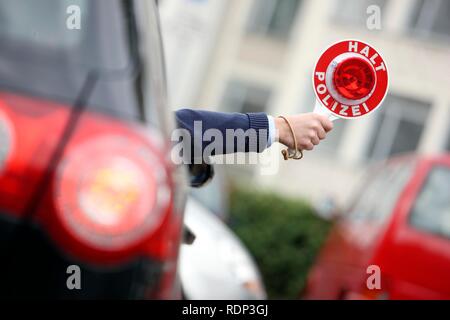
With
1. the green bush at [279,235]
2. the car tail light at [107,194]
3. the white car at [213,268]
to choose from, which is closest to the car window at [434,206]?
the white car at [213,268]

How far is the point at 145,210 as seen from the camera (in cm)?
163

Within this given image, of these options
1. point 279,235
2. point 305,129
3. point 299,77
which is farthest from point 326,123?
point 299,77

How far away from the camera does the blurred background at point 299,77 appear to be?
788 inches

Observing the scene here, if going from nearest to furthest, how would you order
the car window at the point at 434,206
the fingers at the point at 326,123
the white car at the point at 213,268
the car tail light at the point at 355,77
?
the car tail light at the point at 355,77 < the fingers at the point at 326,123 < the white car at the point at 213,268 < the car window at the point at 434,206

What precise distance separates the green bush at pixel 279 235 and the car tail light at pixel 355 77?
33.4 ft

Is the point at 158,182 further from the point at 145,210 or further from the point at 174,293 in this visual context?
the point at 174,293

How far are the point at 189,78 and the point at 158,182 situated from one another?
2119 centimetres

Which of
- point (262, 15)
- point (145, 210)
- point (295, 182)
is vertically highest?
point (262, 15)

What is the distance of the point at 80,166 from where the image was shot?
1.61m

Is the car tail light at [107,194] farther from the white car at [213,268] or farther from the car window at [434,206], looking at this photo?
the car window at [434,206]

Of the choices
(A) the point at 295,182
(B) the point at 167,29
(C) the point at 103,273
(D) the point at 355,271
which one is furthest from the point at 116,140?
(B) the point at 167,29

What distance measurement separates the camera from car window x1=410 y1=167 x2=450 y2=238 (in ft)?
16.9

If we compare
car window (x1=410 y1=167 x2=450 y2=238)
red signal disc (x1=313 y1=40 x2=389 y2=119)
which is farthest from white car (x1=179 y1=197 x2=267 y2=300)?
red signal disc (x1=313 y1=40 x2=389 y2=119)

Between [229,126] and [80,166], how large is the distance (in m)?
0.65
